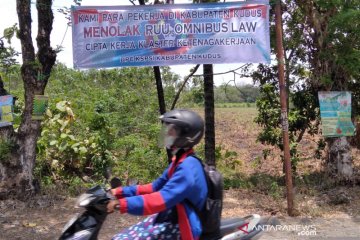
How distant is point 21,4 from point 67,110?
2.46 m

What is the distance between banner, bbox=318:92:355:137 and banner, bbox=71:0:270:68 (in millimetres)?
1232

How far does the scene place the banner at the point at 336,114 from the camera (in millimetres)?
7262

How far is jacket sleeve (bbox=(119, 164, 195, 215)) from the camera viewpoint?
2.83 meters

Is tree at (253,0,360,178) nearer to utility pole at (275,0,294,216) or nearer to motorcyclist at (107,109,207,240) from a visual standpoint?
utility pole at (275,0,294,216)

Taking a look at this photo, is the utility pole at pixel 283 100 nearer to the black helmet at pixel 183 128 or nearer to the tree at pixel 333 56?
the tree at pixel 333 56

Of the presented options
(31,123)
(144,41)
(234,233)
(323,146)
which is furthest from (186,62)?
(234,233)

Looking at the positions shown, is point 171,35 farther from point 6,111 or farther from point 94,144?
point 94,144

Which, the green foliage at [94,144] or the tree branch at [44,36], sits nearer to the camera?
the tree branch at [44,36]

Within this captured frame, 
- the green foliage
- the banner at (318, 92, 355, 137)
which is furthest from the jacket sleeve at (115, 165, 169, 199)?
the green foliage

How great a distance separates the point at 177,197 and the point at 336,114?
505 centimetres

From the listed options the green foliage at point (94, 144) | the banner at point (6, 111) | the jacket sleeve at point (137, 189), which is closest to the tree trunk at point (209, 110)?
the green foliage at point (94, 144)

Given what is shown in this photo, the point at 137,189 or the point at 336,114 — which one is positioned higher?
the point at 336,114

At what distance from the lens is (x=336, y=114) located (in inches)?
286

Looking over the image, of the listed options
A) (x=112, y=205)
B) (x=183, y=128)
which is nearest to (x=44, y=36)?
(x=183, y=128)
